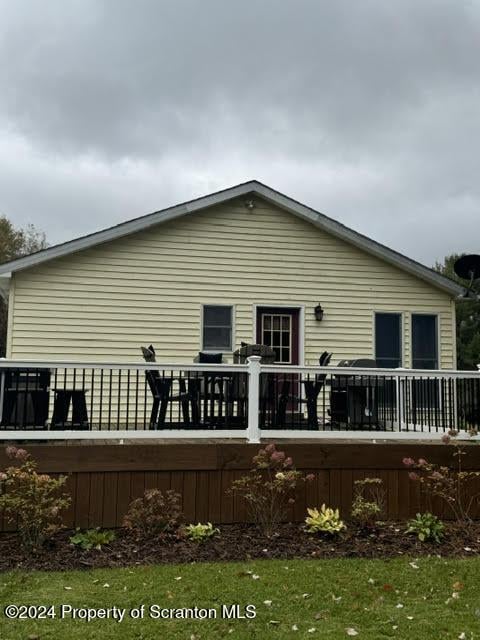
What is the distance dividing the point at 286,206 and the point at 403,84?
5773 millimetres

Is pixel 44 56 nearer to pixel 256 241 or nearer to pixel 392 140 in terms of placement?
pixel 256 241

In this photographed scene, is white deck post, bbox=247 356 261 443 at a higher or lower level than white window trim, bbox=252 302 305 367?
lower

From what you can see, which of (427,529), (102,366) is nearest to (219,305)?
(102,366)

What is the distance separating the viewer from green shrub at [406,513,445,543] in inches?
213

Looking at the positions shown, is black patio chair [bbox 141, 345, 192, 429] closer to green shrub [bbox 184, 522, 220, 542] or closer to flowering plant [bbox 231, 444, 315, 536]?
flowering plant [bbox 231, 444, 315, 536]

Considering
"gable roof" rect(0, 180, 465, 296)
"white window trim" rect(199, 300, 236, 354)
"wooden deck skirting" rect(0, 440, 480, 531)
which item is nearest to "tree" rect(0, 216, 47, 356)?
"gable roof" rect(0, 180, 465, 296)

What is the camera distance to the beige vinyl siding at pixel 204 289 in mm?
9289

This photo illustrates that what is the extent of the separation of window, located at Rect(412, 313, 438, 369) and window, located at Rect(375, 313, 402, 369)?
0.29 m

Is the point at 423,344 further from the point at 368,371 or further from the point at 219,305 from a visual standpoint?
the point at 368,371

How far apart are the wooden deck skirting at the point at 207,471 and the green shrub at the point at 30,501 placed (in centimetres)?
34

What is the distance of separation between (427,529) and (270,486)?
1457mm

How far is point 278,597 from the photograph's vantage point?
159 inches

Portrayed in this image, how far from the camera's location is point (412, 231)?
39.3 metres

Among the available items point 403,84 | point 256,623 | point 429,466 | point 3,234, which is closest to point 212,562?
point 256,623
